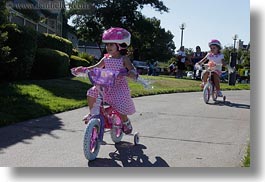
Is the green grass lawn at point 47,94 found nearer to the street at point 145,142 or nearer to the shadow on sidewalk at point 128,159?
the street at point 145,142

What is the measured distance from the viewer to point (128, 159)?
4324 millimetres

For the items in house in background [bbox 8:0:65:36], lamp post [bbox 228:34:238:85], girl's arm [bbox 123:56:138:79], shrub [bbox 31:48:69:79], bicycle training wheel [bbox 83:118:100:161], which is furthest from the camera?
shrub [bbox 31:48:69:79]

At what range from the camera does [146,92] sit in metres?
9.31

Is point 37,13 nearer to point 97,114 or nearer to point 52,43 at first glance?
point 52,43

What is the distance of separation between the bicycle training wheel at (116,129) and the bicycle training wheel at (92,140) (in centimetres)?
40

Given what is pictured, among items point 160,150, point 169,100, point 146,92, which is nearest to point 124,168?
point 160,150

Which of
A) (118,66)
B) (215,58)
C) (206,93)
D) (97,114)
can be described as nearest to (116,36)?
(118,66)

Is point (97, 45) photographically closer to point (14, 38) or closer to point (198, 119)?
point (198, 119)

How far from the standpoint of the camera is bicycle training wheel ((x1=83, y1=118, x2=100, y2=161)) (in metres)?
4.07

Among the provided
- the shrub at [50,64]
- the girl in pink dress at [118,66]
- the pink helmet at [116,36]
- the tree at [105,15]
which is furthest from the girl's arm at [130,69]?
the shrub at [50,64]

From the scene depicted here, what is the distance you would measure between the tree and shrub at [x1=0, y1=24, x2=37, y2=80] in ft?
9.68

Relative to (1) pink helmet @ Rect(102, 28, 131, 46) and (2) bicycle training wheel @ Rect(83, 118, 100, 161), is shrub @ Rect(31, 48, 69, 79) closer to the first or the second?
(1) pink helmet @ Rect(102, 28, 131, 46)

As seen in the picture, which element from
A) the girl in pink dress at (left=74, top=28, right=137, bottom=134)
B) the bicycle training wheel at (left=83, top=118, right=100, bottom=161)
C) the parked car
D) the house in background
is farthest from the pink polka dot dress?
the house in background

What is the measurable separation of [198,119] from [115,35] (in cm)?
250
